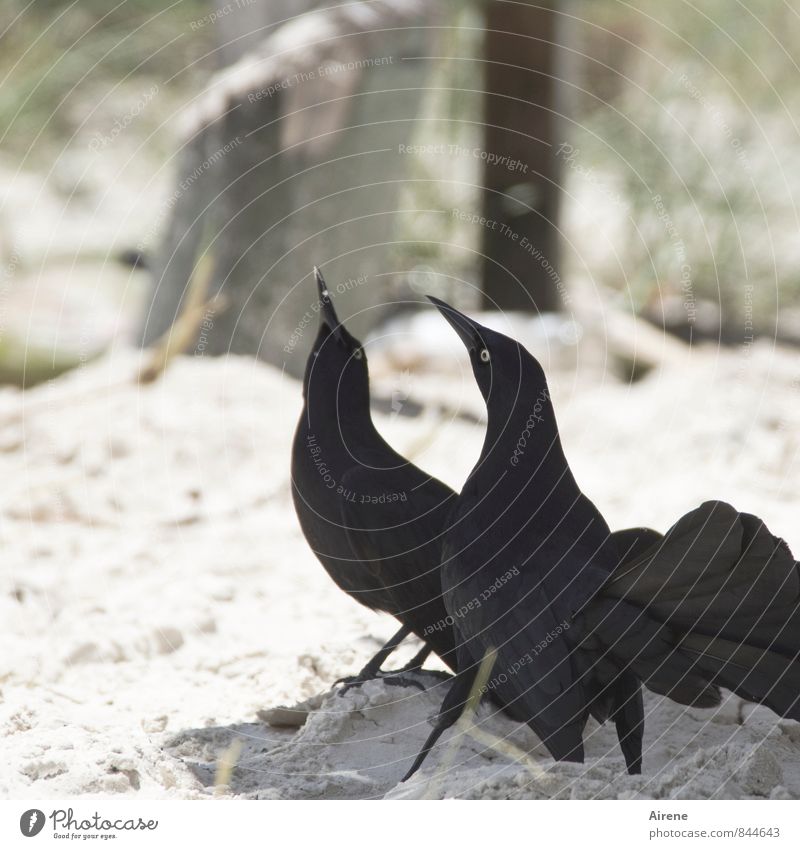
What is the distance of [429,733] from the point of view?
2.77m

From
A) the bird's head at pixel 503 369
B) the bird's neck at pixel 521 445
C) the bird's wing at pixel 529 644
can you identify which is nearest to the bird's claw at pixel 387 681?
the bird's wing at pixel 529 644

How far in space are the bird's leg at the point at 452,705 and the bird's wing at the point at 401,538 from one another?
28 centimetres

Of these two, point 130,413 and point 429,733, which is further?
point 130,413

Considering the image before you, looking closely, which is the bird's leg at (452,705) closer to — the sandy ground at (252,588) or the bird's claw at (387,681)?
the sandy ground at (252,588)

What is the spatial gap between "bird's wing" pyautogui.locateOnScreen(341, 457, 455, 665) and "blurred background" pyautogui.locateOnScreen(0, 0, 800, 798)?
29 cm

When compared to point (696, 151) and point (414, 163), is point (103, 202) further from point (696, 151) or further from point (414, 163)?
point (696, 151)

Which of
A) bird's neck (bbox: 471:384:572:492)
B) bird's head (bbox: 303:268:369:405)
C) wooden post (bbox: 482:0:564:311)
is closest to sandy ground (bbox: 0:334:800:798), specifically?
bird's neck (bbox: 471:384:572:492)

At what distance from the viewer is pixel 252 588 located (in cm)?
397

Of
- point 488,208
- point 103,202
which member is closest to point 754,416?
point 488,208

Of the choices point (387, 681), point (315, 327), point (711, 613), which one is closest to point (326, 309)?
point (387, 681)

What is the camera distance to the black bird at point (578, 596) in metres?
2.14

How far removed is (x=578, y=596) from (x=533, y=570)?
4.7 inches

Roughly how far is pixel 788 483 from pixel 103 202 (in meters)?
7.29

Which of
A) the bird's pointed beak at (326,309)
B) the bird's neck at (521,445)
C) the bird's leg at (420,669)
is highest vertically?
the bird's pointed beak at (326,309)
